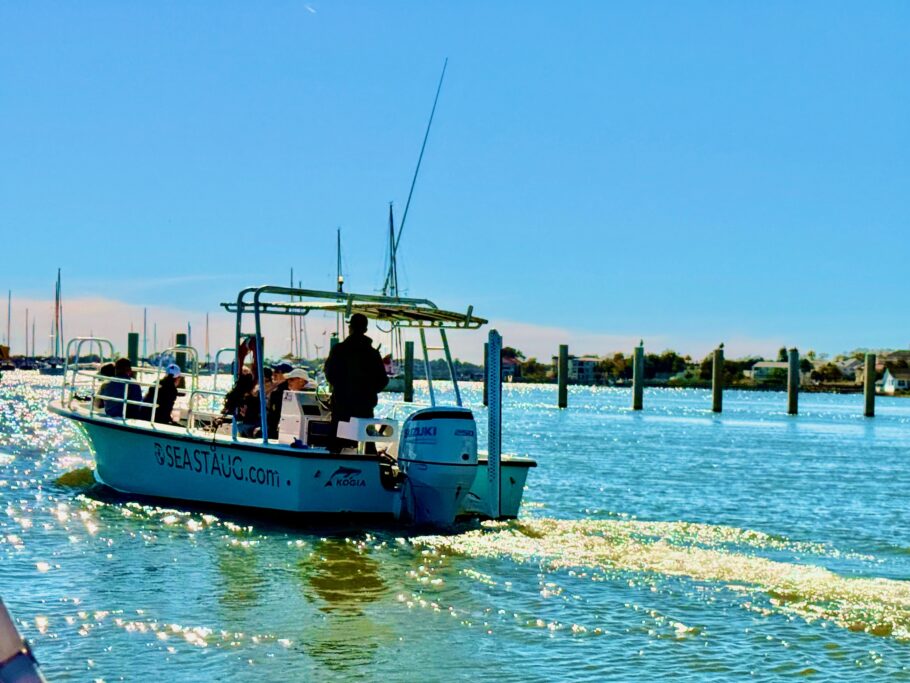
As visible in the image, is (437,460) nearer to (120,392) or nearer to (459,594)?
(459,594)

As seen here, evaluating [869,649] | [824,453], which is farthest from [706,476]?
[869,649]

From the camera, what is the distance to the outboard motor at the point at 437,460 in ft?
43.6

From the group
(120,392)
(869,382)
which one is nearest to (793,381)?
(869,382)

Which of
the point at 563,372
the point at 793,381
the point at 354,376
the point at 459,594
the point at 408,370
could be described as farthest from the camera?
the point at 563,372

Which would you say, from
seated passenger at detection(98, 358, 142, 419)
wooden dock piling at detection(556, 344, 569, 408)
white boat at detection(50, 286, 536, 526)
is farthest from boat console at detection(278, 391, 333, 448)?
wooden dock piling at detection(556, 344, 569, 408)

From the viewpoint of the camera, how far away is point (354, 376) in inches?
551

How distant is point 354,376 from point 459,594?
4131 millimetres

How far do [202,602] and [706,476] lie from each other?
20.0 metres

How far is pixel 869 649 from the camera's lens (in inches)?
355

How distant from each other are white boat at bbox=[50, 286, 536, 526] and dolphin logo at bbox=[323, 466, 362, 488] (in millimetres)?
12

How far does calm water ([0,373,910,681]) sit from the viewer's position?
8367 millimetres

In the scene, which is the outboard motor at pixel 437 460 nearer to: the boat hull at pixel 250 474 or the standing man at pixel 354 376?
the boat hull at pixel 250 474

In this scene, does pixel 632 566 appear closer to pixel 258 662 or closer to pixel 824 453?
pixel 258 662

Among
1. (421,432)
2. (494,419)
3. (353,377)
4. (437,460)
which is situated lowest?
(437,460)
